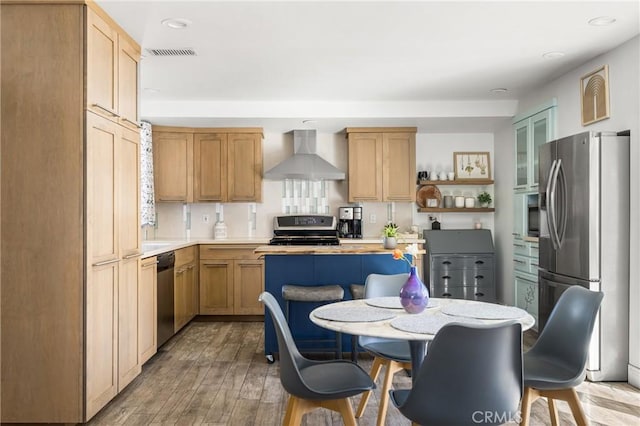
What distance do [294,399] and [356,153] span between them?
14.4ft

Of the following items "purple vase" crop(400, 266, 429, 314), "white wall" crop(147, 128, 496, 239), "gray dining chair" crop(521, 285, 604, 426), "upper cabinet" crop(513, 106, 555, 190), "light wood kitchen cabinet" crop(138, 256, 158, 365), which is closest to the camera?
"gray dining chair" crop(521, 285, 604, 426)

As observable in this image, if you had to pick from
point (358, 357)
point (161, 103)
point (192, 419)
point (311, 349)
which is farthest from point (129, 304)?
point (161, 103)

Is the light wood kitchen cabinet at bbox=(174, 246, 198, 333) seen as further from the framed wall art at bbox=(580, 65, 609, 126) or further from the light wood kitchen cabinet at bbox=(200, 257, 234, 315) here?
the framed wall art at bbox=(580, 65, 609, 126)

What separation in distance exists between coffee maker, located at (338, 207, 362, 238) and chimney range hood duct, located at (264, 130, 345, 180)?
1.67ft

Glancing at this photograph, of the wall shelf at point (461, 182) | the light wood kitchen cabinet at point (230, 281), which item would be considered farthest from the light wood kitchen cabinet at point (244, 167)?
the wall shelf at point (461, 182)

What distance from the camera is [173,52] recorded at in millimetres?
3982

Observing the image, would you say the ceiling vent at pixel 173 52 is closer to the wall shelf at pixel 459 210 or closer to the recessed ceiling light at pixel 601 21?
the recessed ceiling light at pixel 601 21

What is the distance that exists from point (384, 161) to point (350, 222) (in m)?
0.89

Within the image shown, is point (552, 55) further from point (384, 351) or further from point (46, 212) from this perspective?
point (46, 212)

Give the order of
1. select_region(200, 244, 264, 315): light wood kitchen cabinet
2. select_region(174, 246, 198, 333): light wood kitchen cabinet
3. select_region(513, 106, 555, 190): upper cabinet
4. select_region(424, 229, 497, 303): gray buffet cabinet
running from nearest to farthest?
select_region(513, 106, 555, 190): upper cabinet → select_region(174, 246, 198, 333): light wood kitchen cabinet → select_region(200, 244, 264, 315): light wood kitchen cabinet → select_region(424, 229, 497, 303): gray buffet cabinet

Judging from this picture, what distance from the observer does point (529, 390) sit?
2373 mm

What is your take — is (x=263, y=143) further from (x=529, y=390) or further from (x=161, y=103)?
(x=529, y=390)

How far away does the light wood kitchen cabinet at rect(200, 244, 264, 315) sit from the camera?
19.7 ft

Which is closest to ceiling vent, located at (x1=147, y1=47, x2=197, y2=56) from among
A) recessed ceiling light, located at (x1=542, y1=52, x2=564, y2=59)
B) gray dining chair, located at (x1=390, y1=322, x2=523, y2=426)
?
recessed ceiling light, located at (x1=542, y1=52, x2=564, y2=59)
